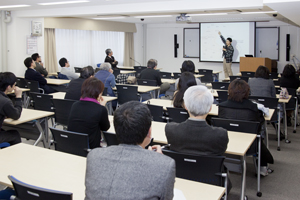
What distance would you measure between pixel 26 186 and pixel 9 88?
2.42 metres

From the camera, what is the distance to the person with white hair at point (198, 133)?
8.35ft

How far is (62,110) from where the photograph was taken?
191 inches

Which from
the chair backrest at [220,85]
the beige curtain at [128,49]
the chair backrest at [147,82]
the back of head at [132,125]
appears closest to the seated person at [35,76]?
the chair backrest at [147,82]

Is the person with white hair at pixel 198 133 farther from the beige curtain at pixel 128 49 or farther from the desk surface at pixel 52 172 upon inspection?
the beige curtain at pixel 128 49

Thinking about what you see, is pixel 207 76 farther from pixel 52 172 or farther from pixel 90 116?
pixel 52 172

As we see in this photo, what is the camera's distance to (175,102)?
430cm

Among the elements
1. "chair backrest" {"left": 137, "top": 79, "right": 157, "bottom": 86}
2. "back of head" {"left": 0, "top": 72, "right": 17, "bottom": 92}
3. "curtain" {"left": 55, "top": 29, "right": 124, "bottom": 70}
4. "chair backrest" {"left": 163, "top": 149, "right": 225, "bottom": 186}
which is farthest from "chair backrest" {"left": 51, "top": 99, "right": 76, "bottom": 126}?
"curtain" {"left": 55, "top": 29, "right": 124, "bottom": 70}

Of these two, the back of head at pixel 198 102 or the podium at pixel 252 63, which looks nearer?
the back of head at pixel 198 102

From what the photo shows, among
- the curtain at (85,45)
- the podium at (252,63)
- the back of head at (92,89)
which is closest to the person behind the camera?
the back of head at (92,89)

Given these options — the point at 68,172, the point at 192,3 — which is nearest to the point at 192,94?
the point at 68,172

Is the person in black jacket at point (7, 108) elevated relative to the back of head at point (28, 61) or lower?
lower

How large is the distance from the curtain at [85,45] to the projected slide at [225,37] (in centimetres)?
390

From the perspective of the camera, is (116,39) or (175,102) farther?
(116,39)

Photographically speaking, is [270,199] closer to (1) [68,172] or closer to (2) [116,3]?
(1) [68,172]
